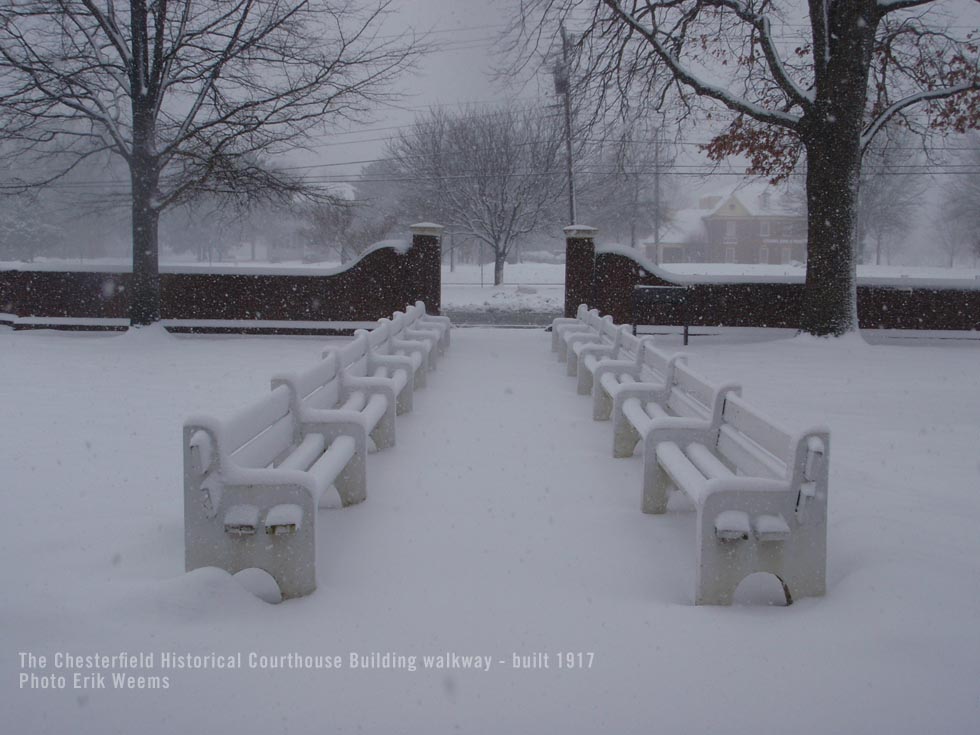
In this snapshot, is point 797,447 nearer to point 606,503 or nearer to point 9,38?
point 606,503

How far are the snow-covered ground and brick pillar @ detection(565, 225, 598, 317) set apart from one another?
8620 millimetres

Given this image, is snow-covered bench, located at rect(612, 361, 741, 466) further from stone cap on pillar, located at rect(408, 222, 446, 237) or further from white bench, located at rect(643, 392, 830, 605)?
stone cap on pillar, located at rect(408, 222, 446, 237)

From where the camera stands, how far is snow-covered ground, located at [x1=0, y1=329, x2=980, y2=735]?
8.91 feet

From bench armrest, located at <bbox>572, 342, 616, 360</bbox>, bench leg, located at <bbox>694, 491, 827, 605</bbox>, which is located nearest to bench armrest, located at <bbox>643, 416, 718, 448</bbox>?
bench leg, located at <bbox>694, 491, 827, 605</bbox>

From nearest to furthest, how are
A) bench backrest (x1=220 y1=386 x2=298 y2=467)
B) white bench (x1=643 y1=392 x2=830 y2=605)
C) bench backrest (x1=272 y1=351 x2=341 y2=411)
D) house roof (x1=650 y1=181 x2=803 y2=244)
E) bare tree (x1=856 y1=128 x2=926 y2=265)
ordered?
white bench (x1=643 y1=392 x2=830 y2=605)
bench backrest (x1=220 y1=386 x2=298 y2=467)
bench backrest (x1=272 y1=351 x2=341 y2=411)
bare tree (x1=856 y1=128 x2=926 y2=265)
house roof (x1=650 y1=181 x2=803 y2=244)

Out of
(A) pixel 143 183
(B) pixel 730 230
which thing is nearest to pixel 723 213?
(B) pixel 730 230

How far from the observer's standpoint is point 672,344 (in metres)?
14.6

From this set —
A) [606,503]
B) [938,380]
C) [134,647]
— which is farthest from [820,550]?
[938,380]

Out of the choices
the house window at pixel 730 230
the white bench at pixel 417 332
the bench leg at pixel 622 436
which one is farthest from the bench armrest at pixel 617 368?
the house window at pixel 730 230

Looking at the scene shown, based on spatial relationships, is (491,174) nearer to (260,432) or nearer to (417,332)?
(417,332)

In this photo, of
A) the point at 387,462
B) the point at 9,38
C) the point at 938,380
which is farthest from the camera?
the point at 9,38

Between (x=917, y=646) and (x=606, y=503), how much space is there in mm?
2111

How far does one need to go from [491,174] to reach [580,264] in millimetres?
20317

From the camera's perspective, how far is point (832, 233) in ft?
44.1
